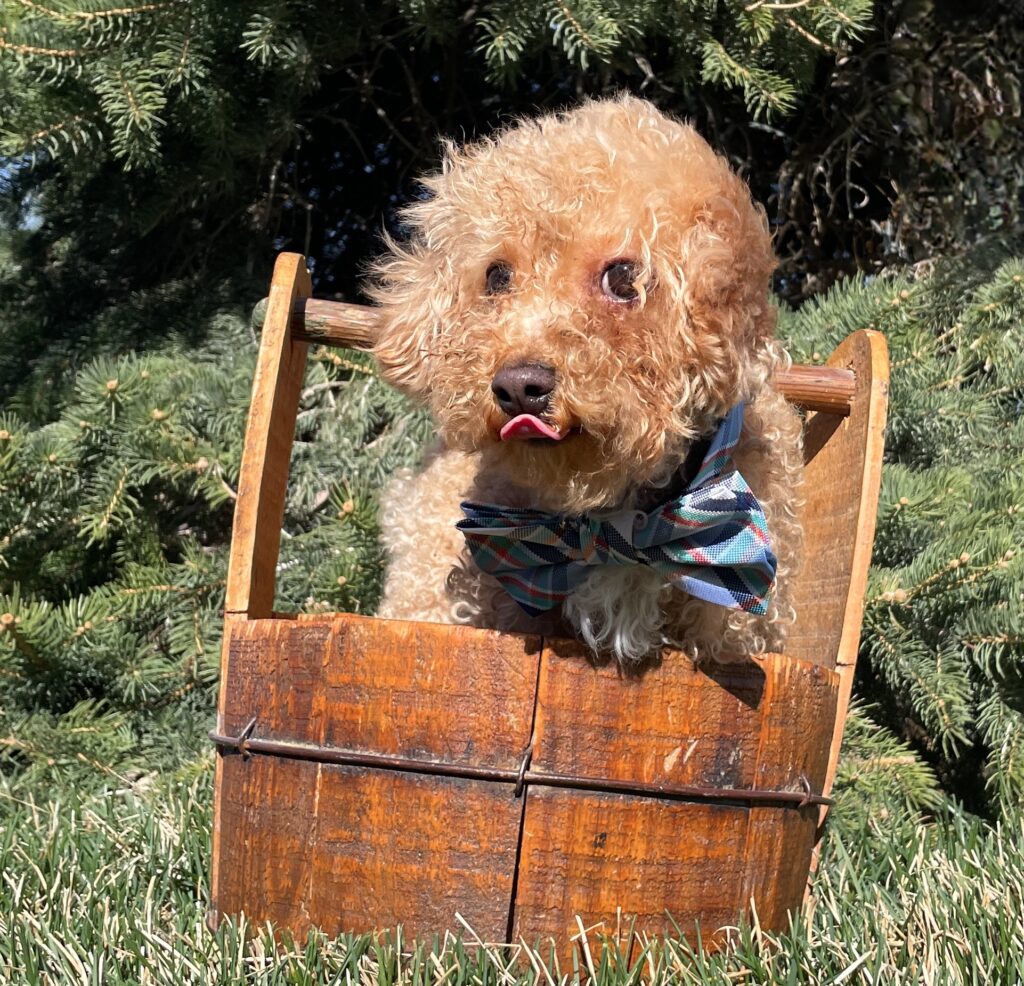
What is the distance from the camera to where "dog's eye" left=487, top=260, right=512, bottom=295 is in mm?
1589

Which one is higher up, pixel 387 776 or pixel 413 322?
pixel 413 322

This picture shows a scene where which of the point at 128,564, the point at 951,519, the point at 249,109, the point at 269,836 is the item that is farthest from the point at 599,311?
the point at 249,109

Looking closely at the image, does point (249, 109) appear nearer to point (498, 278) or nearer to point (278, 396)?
point (278, 396)

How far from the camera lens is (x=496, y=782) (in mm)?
1476

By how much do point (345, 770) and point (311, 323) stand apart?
74 centimetres

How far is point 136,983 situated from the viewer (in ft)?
5.00

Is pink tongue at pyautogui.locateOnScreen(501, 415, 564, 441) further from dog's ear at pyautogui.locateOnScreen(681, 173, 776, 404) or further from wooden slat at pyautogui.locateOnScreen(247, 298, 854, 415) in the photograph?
wooden slat at pyautogui.locateOnScreen(247, 298, 854, 415)

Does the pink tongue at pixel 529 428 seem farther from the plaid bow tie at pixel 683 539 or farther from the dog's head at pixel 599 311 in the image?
the plaid bow tie at pixel 683 539

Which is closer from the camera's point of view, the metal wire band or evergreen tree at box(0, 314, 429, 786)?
the metal wire band

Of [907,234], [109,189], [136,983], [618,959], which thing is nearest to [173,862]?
[136,983]

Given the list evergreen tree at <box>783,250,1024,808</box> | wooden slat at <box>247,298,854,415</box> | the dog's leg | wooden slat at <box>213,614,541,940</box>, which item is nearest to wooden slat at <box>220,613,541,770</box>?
wooden slat at <box>213,614,541,940</box>

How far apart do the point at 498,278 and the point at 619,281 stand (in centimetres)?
18

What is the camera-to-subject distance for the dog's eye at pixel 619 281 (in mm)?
1518

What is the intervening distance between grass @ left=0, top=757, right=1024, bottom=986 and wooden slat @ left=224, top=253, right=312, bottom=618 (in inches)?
18.8
